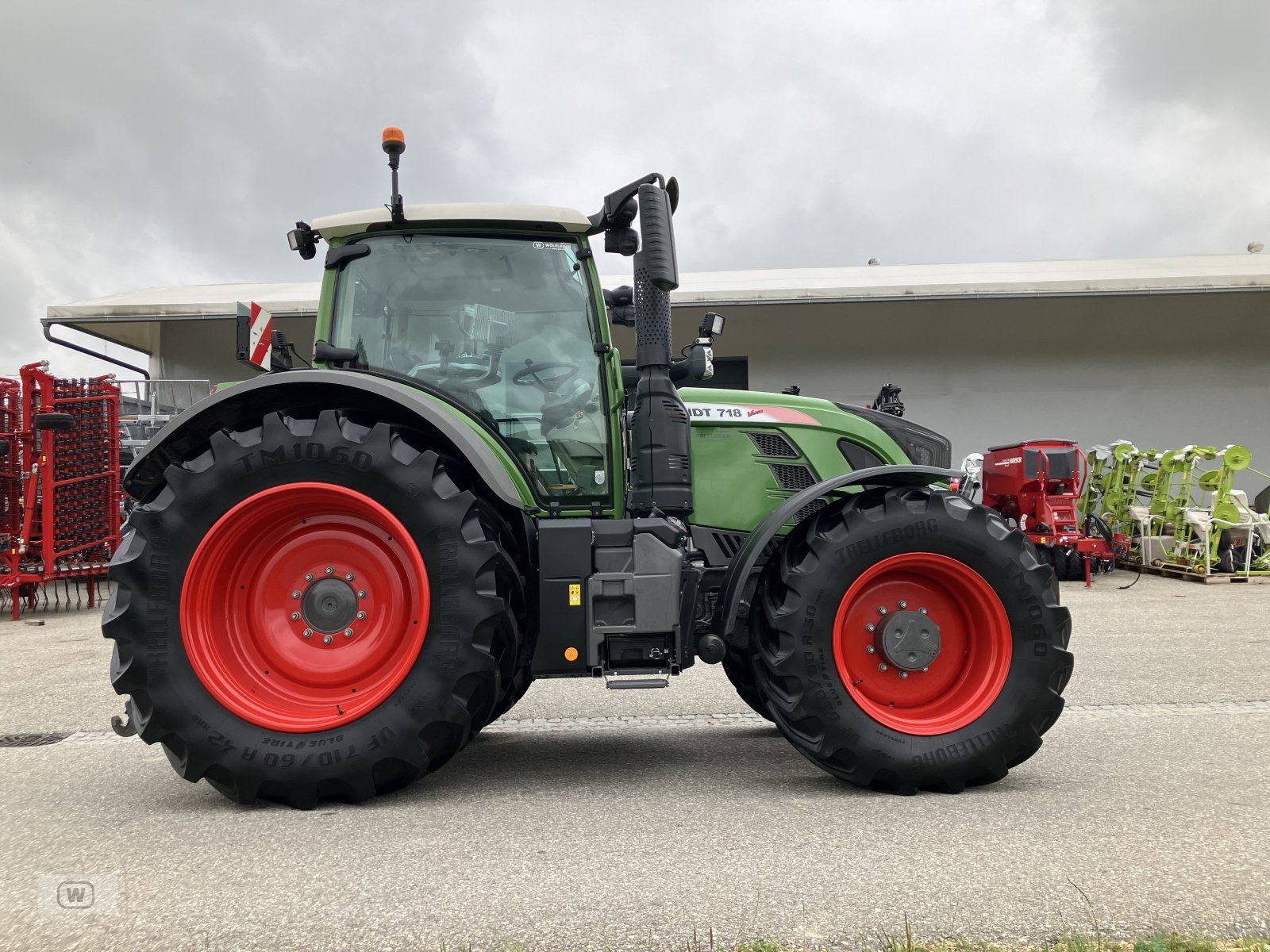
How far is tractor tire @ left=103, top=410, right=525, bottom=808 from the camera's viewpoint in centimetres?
300

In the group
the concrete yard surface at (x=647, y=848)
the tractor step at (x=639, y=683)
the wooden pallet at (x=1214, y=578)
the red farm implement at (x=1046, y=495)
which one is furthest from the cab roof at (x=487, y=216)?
the wooden pallet at (x=1214, y=578)

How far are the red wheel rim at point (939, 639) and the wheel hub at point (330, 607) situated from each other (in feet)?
5.76

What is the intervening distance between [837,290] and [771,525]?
10.9 meters

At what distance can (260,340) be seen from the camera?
4.02 metres

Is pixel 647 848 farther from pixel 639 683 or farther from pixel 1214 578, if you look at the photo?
pixel 1214 578

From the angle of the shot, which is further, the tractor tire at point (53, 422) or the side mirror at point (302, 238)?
the tractor tire at point (53, 422)

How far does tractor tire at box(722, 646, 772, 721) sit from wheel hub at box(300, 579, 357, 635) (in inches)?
57.3

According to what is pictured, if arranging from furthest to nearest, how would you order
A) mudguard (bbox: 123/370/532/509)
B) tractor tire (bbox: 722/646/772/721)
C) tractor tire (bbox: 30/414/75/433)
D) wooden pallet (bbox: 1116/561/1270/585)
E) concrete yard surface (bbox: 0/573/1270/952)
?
wooden pallet (bbox: 1116/561/1270/585)
tractor tire (bbox: 30/414/75/433)
tractor tire (bbox: 722/646/772/721)
mudguard (bbox: 123/370/532/509)
concrete yard surface (bbox: 0/573/1270/952)

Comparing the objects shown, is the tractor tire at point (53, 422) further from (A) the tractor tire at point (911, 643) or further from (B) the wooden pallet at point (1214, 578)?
(B) the wooden pallet at point (1214, 578)

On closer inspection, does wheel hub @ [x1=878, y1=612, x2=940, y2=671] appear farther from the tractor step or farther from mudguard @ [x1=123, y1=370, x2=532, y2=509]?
mudguard @ [x1=123, y1=370, x2=532, y2=509]

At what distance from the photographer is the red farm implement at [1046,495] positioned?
1036cm

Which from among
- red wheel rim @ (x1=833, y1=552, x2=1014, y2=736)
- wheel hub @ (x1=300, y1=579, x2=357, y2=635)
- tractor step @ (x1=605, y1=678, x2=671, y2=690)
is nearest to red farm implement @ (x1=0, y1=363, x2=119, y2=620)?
wheel hub @ (x1=300, y1=579, x2=357, y2=635)

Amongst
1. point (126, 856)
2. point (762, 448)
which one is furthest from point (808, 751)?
point (126, 856)

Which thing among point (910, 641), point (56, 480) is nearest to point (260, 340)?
point (910, 641)
